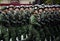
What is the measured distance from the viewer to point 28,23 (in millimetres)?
4141

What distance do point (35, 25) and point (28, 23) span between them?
170 millimetres

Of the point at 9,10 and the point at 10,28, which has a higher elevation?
the point at 9,10

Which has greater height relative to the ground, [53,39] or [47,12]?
[47,12]

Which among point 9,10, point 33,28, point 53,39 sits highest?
point 9,10

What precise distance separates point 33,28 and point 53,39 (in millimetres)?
496

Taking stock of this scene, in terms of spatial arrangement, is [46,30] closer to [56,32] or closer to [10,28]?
[56,32]

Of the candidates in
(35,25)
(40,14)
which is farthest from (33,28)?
(40,14)

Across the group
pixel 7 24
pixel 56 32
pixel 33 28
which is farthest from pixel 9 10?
pixel 56 32

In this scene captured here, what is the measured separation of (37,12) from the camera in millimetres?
4344

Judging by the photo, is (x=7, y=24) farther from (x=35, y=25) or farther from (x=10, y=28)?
(x=35, y=25)

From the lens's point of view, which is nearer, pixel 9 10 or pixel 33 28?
pixel 33 28

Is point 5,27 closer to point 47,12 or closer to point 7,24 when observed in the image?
point 7,24

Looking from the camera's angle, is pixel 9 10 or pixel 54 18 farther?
pixel 9 10

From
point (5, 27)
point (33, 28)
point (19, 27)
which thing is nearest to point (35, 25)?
point (33, 28)
